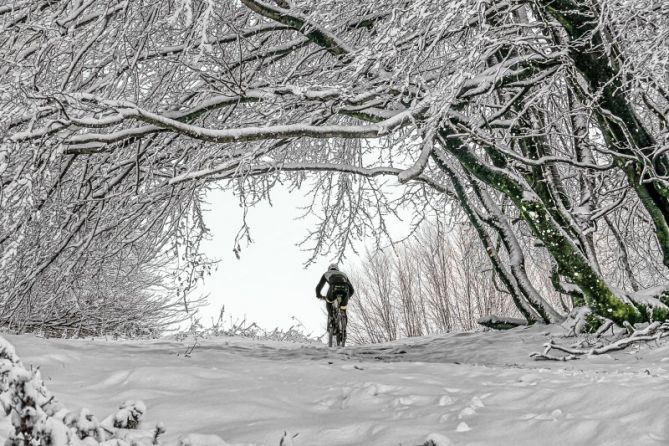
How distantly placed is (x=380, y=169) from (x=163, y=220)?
258cm

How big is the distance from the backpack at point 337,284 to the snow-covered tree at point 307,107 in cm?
226

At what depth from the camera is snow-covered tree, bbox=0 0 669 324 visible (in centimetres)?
430

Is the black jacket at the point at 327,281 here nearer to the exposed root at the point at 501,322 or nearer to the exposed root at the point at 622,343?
the exposed root at the point at 501,322

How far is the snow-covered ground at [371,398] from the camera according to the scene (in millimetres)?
2637

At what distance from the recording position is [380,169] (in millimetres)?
7043

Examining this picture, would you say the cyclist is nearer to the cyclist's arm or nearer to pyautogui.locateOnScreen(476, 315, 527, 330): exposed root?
the cyclist's arm

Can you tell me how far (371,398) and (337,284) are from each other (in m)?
6.55

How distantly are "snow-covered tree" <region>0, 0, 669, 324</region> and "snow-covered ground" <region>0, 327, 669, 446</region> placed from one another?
148cm

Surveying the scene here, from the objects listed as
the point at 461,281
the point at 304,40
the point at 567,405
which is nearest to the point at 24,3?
the point at 304,40

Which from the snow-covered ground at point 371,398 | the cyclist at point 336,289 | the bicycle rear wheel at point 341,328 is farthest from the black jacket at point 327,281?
the snow-covered ground at point 371,398

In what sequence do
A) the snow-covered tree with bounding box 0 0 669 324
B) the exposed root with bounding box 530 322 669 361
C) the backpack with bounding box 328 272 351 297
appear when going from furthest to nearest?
the backpack with bounding box 328 272 351 297
the exposed root with bounding box 530 322 669 361
the snow-covered tree with bounding box 0 0 669 324

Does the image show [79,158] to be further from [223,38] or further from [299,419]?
[299,419]

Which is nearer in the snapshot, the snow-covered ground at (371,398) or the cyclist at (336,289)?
the snow-covered ground at (371,398)

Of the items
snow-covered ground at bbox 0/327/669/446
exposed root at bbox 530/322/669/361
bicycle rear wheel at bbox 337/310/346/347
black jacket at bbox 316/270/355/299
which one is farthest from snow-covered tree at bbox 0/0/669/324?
bicycle rear wheel at bbox 337/310/346/347
